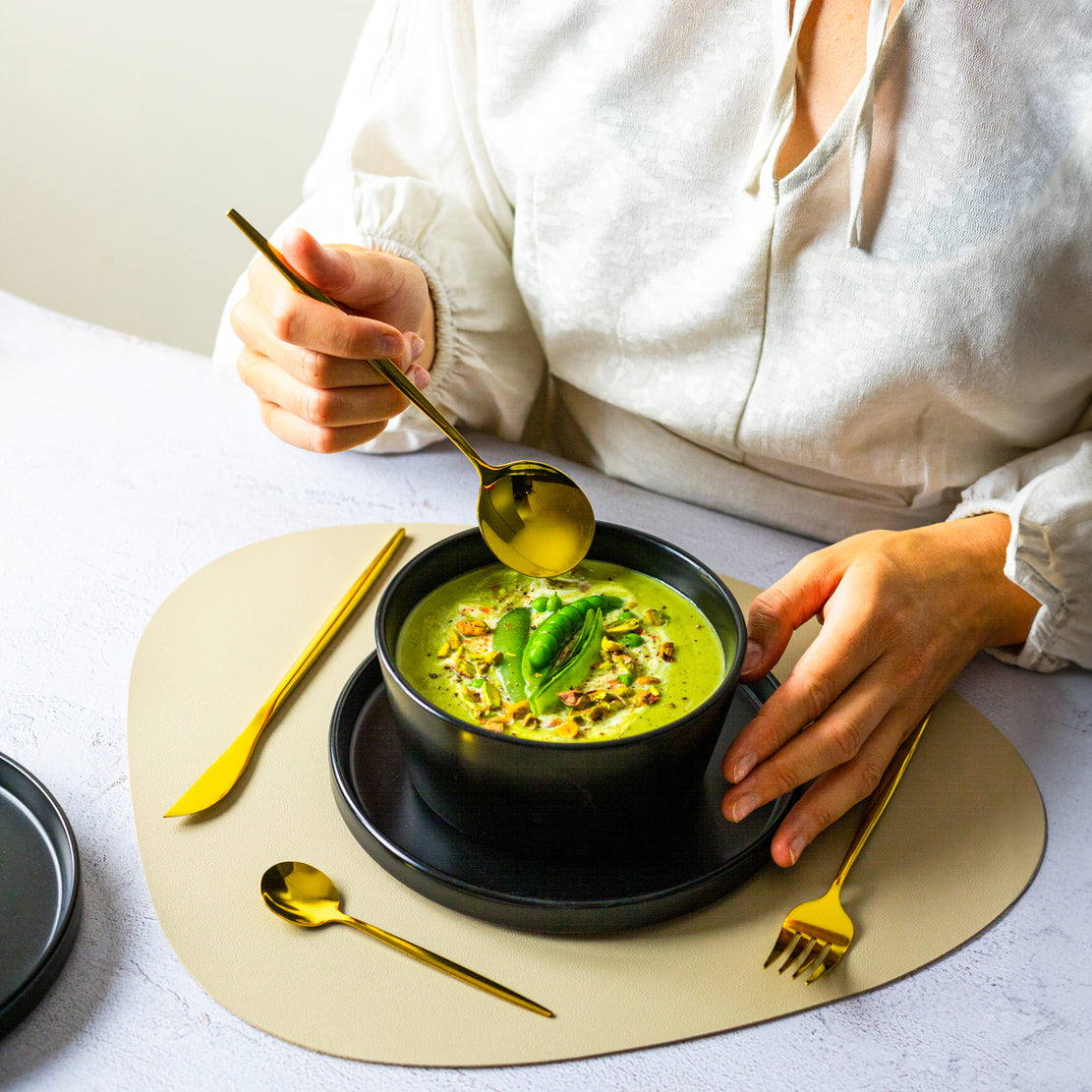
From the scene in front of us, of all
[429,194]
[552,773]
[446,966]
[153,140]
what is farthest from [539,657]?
[153,140]

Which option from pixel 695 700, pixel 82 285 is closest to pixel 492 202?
pixel 695 700

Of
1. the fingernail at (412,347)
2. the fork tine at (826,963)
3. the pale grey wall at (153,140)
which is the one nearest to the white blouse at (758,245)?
the fingernail at (412,347)

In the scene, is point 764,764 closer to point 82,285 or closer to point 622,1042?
point 622,1042

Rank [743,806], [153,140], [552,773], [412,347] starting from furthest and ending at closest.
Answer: [153,140]
[412,347]
[743,806]
[552,773]

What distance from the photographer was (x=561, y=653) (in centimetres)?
89

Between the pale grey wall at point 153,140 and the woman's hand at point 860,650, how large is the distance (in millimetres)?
2220

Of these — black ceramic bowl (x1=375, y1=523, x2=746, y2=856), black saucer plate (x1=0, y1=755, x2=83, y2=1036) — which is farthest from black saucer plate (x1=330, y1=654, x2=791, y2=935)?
black saucer plate (x1=0, y1=755, x2=83, y2=1036)

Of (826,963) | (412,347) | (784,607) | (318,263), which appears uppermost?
(318,263)

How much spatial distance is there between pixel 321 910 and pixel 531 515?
441 millimetres

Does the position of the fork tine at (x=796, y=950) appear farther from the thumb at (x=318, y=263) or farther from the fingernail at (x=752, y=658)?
the thumb at (x=318, y=263)

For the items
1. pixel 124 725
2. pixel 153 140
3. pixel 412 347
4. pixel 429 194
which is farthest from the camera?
pixel 153 140

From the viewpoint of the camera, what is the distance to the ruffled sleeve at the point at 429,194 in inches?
52.7

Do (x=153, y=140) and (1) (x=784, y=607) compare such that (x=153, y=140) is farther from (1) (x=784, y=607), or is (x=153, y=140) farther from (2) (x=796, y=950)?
(2) (x=796, y=950)

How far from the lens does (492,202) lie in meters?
1.48
